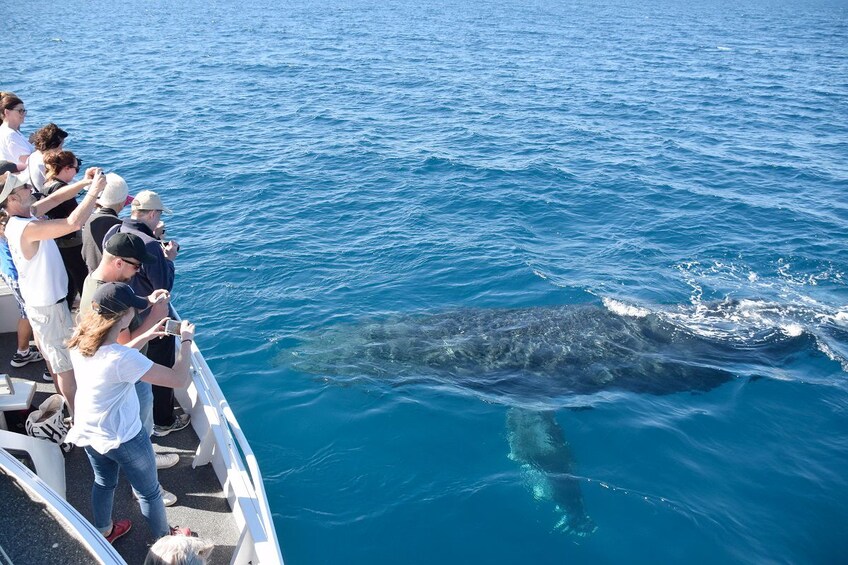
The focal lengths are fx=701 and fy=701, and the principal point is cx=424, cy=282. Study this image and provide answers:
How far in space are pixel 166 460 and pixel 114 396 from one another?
2035 mm

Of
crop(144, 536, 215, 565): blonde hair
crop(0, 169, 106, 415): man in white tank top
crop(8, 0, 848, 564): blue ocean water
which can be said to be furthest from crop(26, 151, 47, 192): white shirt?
crop(144, 536, 215, 565): blonde hair

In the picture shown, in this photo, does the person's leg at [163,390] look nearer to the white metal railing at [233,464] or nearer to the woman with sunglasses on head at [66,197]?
the white metal railing at [233,464]

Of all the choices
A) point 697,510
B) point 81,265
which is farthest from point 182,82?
point 697,510

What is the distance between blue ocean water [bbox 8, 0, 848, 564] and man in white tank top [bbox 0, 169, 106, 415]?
3.45 metres

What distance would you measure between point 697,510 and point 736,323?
18.9 ft

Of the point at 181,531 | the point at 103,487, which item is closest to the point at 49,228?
the point at 103,487

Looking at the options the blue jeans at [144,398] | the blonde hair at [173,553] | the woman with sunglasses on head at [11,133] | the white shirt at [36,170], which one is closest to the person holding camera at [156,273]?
the blue jeans at [144,398]

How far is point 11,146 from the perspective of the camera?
994cm

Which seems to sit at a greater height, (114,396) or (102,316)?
(102,316)

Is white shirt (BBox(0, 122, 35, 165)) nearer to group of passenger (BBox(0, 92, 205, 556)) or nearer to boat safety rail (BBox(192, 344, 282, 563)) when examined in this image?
group of passenger (BBox(0, 92, 205, 556))

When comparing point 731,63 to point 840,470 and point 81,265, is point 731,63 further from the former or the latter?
point 81,265

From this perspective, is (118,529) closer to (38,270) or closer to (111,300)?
(111,300)

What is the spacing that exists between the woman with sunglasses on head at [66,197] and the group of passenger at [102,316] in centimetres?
1

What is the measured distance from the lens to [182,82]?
35.7m
